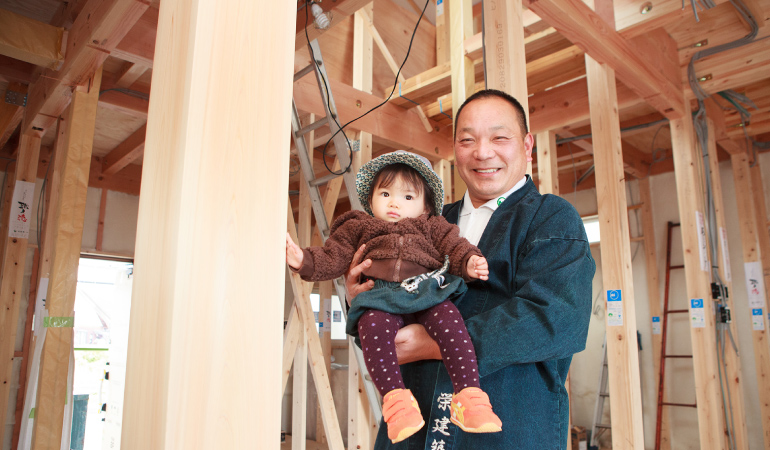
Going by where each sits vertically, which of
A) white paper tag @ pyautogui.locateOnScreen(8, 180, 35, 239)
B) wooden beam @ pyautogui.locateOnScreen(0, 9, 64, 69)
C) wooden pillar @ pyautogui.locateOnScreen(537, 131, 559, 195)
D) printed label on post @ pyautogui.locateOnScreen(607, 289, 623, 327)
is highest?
wooden beam @ pyautogui.locateOnScreen(0, 9, 64, 69)

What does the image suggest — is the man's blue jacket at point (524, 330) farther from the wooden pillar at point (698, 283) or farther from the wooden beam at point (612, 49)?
the wooden pillar at point (698, 283)

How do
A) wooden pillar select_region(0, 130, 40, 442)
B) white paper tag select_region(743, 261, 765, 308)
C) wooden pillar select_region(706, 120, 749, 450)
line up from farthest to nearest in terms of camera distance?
white paper tag select_region(743, 261, 765, 308), wooden pillar select_region(0, 130, 40, 442), wooden pillar select_region(706, 120, 749, 450)

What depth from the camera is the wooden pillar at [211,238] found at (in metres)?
0.67

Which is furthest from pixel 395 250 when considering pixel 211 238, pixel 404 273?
pixel 211 238

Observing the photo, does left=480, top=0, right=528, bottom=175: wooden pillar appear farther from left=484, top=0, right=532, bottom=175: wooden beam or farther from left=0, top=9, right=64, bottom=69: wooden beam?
left=0, top=9, right=64, bottom=69: wooden beam

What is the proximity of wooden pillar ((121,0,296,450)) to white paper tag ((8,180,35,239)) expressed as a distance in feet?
11.9

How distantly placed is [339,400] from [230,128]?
728cm

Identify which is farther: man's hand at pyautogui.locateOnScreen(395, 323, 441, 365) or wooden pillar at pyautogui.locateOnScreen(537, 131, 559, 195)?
wooden pillar at pyautogui.locateOnScreen(537, 131, 559, 195)

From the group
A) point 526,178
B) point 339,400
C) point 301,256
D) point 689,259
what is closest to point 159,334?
point 301,256

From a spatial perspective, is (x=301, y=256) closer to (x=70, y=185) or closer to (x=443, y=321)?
(x=443, y=321)

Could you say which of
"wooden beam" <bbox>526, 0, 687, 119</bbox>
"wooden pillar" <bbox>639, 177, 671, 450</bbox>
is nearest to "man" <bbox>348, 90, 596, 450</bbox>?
"wooden beam" <bbox>526, 0, 687, 119</bbox>

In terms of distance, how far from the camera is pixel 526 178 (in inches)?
55.9

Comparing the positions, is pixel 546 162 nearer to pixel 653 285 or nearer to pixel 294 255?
pixel 653 285

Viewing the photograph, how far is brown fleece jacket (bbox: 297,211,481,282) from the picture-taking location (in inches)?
49.9
